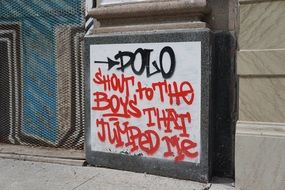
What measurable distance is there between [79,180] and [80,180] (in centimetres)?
1

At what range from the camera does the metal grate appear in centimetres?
570

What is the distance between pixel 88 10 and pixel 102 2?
34 cm

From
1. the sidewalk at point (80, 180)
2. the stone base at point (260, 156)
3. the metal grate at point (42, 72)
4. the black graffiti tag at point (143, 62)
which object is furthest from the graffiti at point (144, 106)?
the metal grate at point (42, 72)

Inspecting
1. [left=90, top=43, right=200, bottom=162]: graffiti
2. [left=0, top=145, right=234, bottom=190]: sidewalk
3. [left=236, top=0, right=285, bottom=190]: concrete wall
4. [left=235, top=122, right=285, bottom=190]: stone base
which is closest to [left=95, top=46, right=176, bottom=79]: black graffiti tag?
[left=90, top=43, right=200, bottom=162]: graffiti

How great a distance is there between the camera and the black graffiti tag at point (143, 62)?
4.64 m

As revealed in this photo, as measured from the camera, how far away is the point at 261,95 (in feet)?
13.9

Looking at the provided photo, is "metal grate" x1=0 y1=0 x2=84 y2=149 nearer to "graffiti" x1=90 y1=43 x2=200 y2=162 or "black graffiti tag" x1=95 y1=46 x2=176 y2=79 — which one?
"graffiti" x1=90 y1=43 x2=200 y2=162

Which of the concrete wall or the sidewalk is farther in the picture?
the sidewalk

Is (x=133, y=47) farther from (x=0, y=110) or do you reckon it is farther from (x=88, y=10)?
(x=0, y=110)

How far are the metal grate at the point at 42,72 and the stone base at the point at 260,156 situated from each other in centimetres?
228

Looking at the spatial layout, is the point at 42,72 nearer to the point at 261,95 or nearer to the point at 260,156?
the point at 261,95

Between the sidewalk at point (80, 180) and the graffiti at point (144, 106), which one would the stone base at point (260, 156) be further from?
the graffiti at point (144, 106)

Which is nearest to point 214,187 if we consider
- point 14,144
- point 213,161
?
point 213,161

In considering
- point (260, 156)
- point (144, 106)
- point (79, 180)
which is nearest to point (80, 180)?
point (79, 180)
